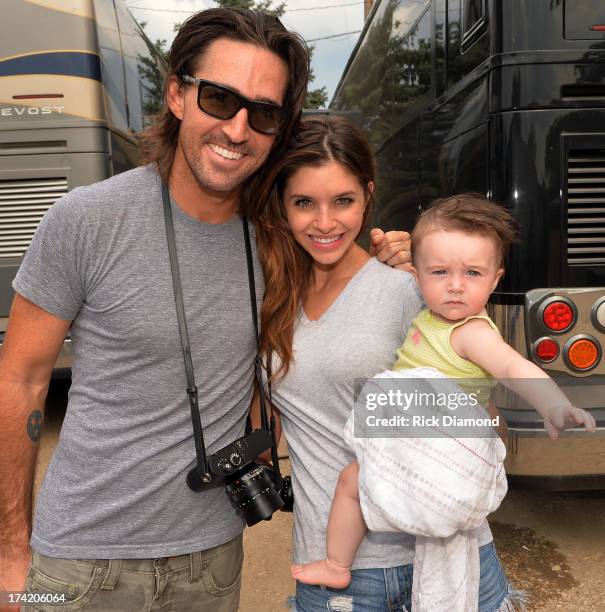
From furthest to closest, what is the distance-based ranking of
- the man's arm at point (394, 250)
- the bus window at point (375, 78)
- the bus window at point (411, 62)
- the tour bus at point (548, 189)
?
1. the bus window at point (375, 78)
2. the bus window at point (411, 62)
3. the tour bus at point (548, 189)
4. the man's arm at point (394, 250)

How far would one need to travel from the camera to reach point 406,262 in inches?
78.0

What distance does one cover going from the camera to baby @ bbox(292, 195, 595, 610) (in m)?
1.55

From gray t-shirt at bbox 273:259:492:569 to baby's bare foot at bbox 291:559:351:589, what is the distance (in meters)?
0.04

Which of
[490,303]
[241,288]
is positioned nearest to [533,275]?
[490,303]

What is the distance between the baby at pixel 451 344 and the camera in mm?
1548

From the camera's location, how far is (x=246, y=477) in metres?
1.82

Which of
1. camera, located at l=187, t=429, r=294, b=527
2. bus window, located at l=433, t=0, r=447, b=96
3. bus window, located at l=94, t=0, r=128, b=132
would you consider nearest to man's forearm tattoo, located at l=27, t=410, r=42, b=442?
camera, located at l=187, t=429, r=294, b=527

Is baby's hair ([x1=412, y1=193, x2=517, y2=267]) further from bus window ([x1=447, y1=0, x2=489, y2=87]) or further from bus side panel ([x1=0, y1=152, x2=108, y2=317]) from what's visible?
bus side panel ([x1=0, y1=152, x2=108, y2=317])

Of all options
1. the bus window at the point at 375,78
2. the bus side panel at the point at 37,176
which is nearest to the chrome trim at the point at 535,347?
the bus window at the point at 375,78

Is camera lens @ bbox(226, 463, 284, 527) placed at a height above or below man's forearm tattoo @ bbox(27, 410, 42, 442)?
below

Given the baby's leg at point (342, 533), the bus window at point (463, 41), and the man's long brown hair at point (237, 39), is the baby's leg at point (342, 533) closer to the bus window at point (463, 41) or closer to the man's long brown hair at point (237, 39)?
the man's long brown hair at point (237, 39)

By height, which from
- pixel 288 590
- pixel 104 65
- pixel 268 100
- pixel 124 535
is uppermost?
pixel 104 65

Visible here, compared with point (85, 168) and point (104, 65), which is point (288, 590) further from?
point (104, 65)

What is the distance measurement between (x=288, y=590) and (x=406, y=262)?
1968mm
